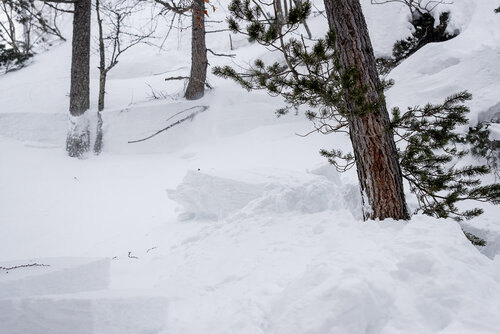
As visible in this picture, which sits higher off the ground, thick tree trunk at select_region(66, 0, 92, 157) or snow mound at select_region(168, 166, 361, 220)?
thick tree trunk at select_region(66, 0, 92, 157)

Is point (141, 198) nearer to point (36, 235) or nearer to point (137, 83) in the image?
point (36, 235)

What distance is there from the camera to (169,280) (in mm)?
3014

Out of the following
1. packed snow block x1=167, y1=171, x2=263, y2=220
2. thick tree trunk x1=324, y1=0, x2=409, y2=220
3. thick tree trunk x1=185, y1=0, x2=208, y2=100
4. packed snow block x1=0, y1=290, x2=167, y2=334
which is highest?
thick tree trunk x1=185, y1=0, x2=208, y2=100

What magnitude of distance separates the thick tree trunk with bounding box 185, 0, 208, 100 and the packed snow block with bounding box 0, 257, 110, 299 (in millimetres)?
6758

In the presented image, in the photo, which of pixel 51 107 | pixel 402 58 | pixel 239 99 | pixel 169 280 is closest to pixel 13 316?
pixel 169 280

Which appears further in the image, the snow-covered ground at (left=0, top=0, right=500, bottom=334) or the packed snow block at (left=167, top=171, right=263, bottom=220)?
the packed snow block at (left=167, top=171, right=263, bottom=220)

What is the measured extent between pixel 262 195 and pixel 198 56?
5581 mm

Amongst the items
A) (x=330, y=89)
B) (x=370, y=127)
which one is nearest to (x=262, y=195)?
(x=370, y=127)

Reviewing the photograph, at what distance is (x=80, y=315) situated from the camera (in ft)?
6.37

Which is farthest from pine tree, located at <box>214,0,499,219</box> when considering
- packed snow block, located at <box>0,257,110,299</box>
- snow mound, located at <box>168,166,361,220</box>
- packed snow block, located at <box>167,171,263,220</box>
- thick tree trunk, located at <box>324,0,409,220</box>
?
packed snow block, located at <box>0,257,110,299</box>

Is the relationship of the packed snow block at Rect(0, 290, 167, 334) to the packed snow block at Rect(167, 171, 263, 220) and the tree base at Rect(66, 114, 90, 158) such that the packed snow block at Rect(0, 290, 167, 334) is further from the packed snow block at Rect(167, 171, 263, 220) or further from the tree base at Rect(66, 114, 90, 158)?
the tree base at Rect(66, 114, 90, 158)

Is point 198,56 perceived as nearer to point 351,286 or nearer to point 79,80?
point 79,80

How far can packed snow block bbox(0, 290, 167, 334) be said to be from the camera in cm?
186

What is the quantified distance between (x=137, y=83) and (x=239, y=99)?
409 cm
